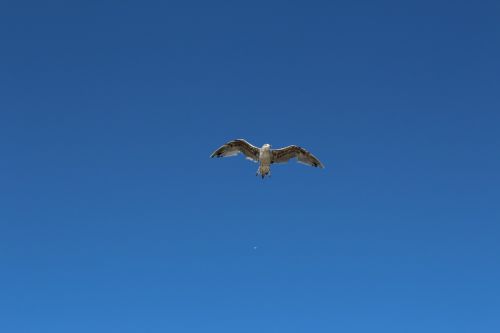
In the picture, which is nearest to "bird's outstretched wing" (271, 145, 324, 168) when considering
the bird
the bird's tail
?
the bird

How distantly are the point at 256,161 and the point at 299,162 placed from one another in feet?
23.7

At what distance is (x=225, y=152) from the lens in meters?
114

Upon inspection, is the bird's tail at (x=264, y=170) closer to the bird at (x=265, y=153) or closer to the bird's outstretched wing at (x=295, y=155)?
the bird at (x=265, y=153)

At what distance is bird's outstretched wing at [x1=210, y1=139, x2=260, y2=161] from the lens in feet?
368

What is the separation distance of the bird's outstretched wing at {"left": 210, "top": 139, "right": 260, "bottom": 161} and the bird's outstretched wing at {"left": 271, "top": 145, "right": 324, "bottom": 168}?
268 cm

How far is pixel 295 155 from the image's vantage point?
115 m

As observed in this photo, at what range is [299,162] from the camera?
116 m

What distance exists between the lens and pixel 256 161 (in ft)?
369

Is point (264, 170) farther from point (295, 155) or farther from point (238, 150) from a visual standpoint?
point (295, 155)

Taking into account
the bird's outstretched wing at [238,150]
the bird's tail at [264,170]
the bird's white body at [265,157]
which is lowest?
the bird's tail at [264,170]

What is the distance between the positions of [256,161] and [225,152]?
481cm

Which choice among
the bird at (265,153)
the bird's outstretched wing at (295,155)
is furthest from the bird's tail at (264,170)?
the bird's outstretched wing at (295,155)

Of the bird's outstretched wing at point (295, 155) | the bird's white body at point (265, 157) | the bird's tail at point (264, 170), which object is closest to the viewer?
the bird's tail at point (264, 170)

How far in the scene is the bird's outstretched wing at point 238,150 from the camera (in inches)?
4417
